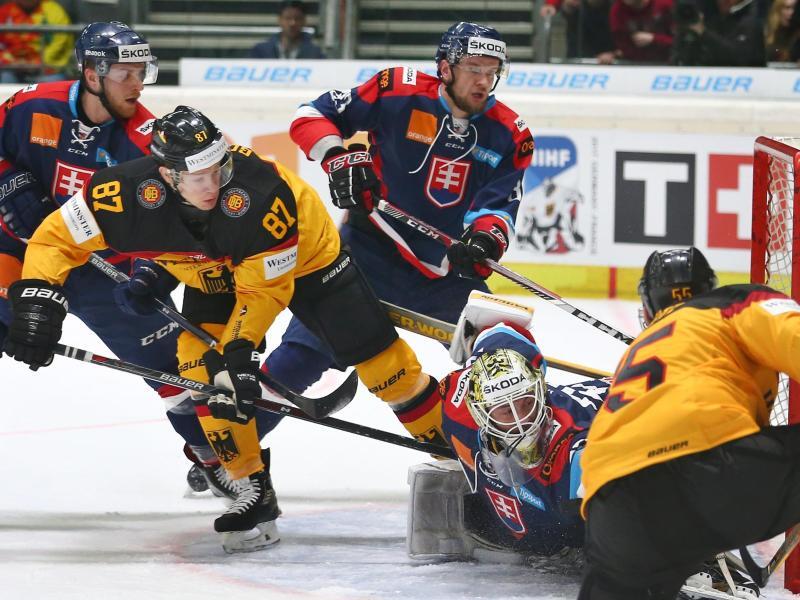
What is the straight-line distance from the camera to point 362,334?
3.60 m

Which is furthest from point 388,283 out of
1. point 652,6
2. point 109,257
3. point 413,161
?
point 652,6

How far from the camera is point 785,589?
3.13 metres

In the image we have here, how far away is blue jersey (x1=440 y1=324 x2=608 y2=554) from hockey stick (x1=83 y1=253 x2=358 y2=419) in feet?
1.70

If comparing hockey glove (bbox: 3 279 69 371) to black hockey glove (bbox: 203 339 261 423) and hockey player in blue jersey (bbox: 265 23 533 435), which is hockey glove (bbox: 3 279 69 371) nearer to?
black hockey glove (bbox: 203 339 261 423)

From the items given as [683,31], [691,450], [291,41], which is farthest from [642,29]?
[691,450]

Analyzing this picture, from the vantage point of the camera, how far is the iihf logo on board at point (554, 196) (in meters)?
6.49

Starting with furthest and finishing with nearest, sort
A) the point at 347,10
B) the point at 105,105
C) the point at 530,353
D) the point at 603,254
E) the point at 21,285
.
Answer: the point at 347,10
the point at 603,254
the point at 105,105
the point at 21,285
the point at 530,353

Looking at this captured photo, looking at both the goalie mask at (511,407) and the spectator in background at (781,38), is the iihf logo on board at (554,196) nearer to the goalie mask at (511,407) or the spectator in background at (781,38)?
the spectator in background at (781,38)

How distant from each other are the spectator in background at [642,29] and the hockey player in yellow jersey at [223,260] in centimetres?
356

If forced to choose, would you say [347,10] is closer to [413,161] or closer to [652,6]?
[652,6]

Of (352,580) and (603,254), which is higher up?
(603,254)

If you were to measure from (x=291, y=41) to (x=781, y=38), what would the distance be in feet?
8.27

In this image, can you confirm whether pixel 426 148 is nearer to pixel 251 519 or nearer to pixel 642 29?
pixel 251 519

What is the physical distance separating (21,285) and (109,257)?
2.38ft
